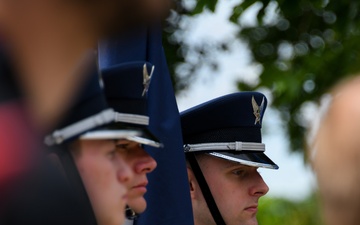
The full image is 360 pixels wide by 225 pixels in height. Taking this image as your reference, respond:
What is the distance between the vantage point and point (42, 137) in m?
2.01

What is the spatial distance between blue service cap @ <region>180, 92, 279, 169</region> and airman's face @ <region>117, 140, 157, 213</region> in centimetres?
127

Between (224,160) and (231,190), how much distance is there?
138 mm

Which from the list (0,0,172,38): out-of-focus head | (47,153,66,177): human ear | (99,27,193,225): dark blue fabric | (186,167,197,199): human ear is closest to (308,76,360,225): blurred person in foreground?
(0,0,172,38): out-of-focus head

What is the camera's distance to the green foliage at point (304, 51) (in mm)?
6090

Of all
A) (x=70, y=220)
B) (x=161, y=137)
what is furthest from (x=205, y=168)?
(x=70, y=220)

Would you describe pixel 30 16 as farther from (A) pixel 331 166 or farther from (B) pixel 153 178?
A: (B) pixel 153 178

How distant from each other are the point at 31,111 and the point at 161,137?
1894 mm

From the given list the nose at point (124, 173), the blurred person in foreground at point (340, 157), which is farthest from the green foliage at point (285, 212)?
the blurred person in foreground at point (340, 157)

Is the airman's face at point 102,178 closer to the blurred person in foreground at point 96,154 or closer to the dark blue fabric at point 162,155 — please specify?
the blurred person in foreground at point 96,154

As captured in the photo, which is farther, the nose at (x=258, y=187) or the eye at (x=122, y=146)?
the nose at (x=258, y=187)

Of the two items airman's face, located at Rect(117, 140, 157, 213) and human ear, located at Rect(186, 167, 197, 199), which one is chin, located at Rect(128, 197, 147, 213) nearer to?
airman's face, located at Rect(117, 140, 157, 213)

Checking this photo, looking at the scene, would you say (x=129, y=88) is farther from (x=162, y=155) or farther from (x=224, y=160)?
(x=224, y=160)

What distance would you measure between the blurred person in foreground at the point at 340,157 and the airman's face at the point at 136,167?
2.66 feet

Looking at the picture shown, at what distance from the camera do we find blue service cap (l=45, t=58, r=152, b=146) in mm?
2281
